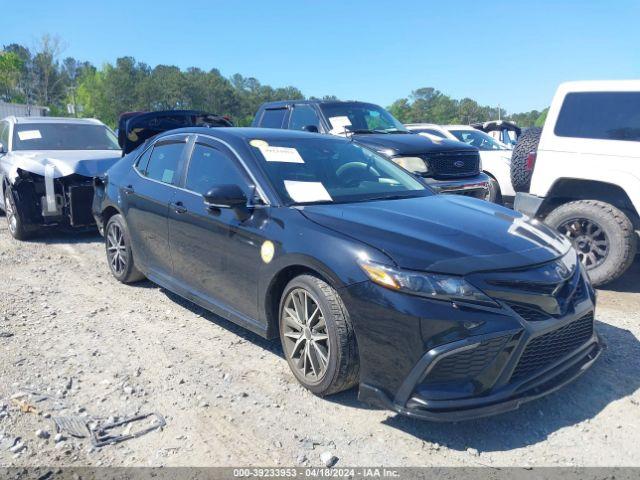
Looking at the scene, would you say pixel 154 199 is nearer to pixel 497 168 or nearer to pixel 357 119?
pixel 357 119

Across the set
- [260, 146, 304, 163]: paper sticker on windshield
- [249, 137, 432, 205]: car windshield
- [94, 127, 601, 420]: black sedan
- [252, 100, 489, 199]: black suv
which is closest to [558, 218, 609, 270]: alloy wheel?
[252, 100, 489, 199]: black suv

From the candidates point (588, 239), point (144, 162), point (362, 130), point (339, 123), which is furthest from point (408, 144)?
point (144, 162)

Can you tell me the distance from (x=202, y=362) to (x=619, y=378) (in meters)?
2.80

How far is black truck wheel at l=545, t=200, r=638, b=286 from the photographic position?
5.30 metres

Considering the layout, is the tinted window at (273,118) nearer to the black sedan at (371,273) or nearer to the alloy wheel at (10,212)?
the alloy wheel at (10,212)

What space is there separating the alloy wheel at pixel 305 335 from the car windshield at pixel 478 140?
8.67 m

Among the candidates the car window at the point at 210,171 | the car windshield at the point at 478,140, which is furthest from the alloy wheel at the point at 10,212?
the car windshield at the point at 478,140

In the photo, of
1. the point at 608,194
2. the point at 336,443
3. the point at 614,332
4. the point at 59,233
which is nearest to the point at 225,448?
the point at 336,443

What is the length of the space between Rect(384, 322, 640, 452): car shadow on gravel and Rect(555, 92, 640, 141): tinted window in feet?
8.75

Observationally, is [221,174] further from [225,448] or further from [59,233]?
[59,233]

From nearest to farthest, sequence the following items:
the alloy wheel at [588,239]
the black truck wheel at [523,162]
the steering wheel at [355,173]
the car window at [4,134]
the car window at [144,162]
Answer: the steering wheel at [355,173] < the car window at [144,162] < the alloy wheel at [588,239] < the black truck wheel at [523,162] < the car window at [4,134]

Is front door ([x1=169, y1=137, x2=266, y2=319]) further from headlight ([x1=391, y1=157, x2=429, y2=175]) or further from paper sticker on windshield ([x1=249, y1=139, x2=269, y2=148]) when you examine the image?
headlight ([x1=391, y1=157, x2=429, y2=175])

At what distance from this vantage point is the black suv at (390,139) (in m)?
7.34

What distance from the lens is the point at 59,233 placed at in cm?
866
